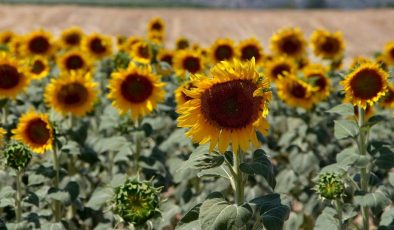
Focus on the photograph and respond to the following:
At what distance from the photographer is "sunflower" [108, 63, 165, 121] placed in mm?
5348

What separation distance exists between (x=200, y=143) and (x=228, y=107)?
242 millimetres

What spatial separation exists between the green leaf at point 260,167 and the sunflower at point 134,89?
6.67 feet

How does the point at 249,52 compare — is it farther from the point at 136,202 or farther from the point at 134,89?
the point at 136,202

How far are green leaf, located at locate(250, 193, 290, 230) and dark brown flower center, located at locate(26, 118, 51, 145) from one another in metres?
2.00

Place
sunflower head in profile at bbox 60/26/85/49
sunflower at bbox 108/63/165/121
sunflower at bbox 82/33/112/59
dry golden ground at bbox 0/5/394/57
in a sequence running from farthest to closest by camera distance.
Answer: dry golden ground at bbox 0/5/394/57 → sunflower head in profile at bbox 60/26/85/49 → sunflower at bbox 82/33/112/59 → sunflower at bbox 108/63/165/121

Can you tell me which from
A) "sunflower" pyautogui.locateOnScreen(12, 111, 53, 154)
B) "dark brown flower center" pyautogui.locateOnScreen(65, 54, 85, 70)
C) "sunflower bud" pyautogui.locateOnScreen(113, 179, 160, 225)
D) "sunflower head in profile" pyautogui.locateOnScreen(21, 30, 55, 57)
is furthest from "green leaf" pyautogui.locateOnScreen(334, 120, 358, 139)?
"sunflower head in profile" pyautogui.locateOnScreen(21, 30, 55, 57)

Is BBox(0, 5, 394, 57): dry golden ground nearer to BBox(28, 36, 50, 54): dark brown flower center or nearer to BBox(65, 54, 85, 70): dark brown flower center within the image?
Answer: BBox(28, 36, 50, 54): dark brown flower center

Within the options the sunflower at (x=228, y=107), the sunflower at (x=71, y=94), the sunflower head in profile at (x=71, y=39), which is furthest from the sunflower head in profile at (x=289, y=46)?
the sunflower at (x=228, y=107)

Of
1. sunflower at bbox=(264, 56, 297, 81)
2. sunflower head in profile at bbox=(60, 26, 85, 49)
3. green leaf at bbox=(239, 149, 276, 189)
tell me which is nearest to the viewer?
green leaf at bbox=(239, 149, 276, 189)

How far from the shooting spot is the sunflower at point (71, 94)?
5.78 metres

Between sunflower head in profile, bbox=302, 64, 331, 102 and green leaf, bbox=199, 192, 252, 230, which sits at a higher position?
sunflower head in profile, bbox=302, 64, 331, 102

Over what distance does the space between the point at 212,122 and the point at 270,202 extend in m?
0.63

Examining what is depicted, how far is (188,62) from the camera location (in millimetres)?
7008

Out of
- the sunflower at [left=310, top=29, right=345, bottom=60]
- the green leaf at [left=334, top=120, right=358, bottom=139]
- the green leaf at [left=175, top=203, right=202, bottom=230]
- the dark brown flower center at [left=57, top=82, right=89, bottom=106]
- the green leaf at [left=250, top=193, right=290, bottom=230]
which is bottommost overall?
the green leaf at [left=175, top=203, right=202, bottom=230]
